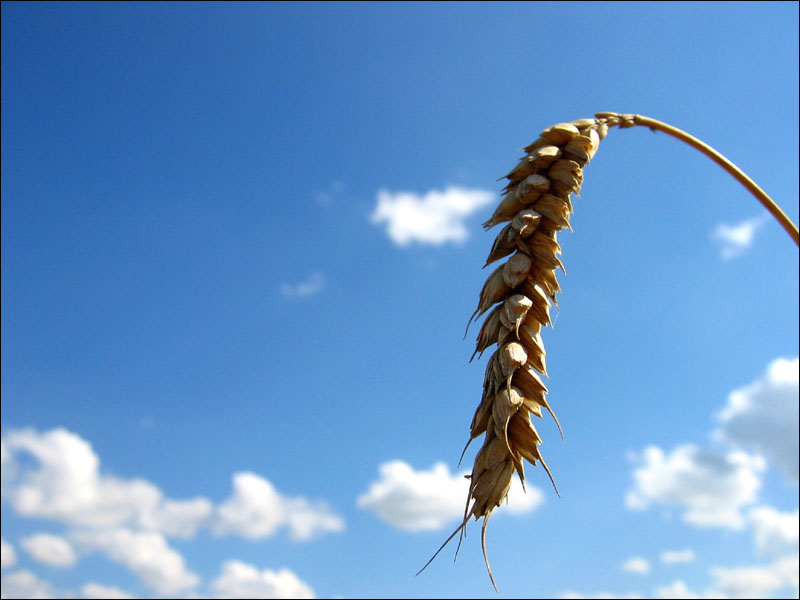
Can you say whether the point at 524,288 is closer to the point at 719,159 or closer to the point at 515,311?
the point at 515,311

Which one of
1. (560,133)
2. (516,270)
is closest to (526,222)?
(516,270)

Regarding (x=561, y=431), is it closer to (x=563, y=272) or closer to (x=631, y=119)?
(x=563, y=272)

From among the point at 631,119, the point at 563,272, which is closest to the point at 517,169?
the point at 563,272

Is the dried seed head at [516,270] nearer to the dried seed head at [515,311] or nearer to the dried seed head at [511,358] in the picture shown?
the dried seed head at [515,311]

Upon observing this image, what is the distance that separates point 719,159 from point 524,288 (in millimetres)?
1306

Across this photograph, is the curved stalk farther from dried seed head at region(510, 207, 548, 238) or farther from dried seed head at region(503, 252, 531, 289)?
dried seed head at region(503, 252, 531, 289)

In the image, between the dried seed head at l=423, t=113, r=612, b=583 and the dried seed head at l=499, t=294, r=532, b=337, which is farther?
the dried seed head at l=499, t=294, r=532, b=337

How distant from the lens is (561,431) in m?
2.07

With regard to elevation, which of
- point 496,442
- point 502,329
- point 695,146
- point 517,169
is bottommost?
point 496,442

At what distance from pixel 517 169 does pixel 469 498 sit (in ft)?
4.43

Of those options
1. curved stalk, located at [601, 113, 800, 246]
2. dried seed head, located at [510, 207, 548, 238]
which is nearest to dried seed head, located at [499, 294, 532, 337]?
dried seed head, located at [510, 207, 548, 238]

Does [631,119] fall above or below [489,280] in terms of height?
above

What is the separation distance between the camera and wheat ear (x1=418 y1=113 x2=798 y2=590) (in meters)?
1.96

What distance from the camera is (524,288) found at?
2389 mm
